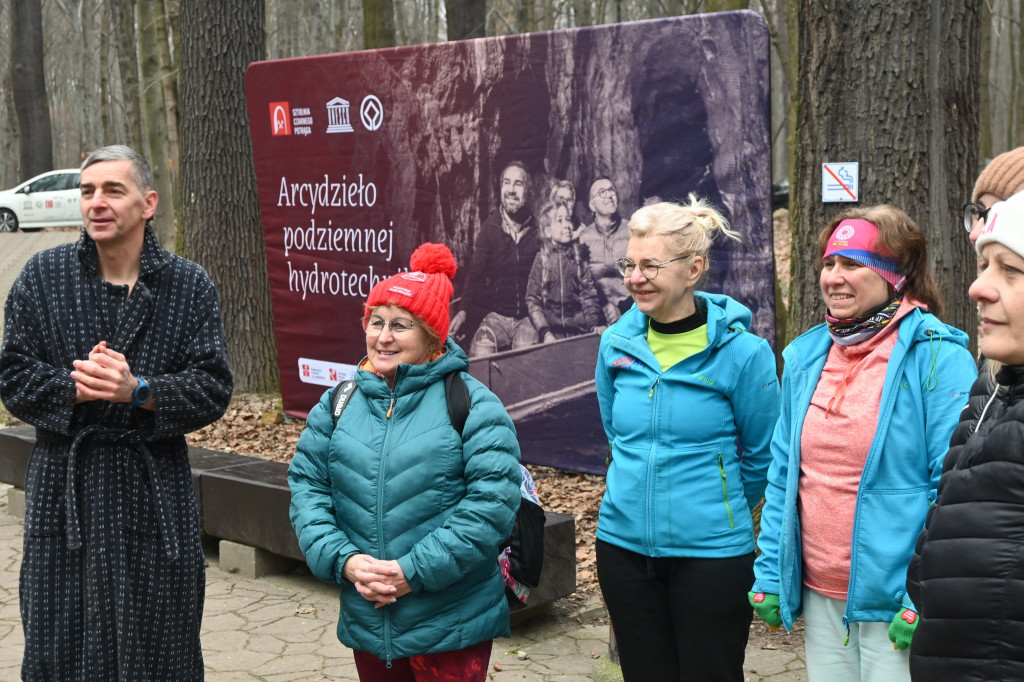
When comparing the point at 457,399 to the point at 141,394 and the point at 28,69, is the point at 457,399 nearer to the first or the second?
the point at 141,394

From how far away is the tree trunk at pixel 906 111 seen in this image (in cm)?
487

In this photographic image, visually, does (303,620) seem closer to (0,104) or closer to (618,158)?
(618,158)

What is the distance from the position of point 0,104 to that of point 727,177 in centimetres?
4756

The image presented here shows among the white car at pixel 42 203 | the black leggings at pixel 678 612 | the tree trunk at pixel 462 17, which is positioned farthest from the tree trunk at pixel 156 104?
the black leggings at pixel 678 612

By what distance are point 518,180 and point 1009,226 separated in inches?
191

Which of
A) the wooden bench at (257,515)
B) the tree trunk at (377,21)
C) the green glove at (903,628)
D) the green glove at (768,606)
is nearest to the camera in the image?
the green glove at (903,628)

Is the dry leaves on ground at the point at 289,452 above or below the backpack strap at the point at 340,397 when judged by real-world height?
below

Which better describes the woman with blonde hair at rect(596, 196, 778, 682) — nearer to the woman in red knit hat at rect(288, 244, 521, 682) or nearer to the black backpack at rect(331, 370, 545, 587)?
the black backpack at rect(331, 370, 545, 587)

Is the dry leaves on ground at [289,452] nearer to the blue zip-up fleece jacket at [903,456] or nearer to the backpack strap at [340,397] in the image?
the backpack strap at [340,397]

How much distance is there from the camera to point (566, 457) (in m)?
6.92

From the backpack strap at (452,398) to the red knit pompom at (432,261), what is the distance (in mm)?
368

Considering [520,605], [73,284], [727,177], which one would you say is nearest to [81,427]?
[73,284]

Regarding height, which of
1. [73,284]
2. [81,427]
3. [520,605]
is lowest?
[520,605]

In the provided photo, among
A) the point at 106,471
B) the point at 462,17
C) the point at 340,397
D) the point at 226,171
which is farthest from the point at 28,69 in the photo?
the point at 340,397
